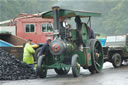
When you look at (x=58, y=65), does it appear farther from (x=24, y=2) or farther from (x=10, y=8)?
(x=24, y=2)

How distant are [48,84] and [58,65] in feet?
5.79

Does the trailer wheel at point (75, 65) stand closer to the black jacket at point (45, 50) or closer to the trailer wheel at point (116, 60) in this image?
the black jacket at point (45, 50)

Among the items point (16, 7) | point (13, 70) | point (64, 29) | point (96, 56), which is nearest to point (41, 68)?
point (13, 70)

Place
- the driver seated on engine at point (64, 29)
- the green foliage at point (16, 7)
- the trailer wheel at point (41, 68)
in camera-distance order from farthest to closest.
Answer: the green foliage at point (16, 7), the driver seated on engine at point (64, 29), the trailer wheel at point (41, 68)

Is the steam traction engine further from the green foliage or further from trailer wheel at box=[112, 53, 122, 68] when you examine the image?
the green foliage

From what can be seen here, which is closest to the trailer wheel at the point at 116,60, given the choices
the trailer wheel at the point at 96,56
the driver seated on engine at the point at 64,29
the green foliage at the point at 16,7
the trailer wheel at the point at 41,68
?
the trailer wheel at the point at 96,56

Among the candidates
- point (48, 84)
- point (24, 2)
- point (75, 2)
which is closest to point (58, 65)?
point (48, 84)

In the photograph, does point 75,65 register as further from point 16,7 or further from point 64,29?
point 16,7

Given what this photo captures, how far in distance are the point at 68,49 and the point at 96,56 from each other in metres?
1.67

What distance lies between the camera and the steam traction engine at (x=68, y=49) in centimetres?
1030

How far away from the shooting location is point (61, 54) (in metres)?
10.4

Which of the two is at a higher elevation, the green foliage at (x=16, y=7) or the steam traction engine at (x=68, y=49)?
the green foliage at (x=16, y=7)

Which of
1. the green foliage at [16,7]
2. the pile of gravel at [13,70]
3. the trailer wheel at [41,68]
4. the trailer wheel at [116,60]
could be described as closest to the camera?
the trailer wheel at [41,68]

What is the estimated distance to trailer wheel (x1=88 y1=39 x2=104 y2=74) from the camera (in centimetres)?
1129
